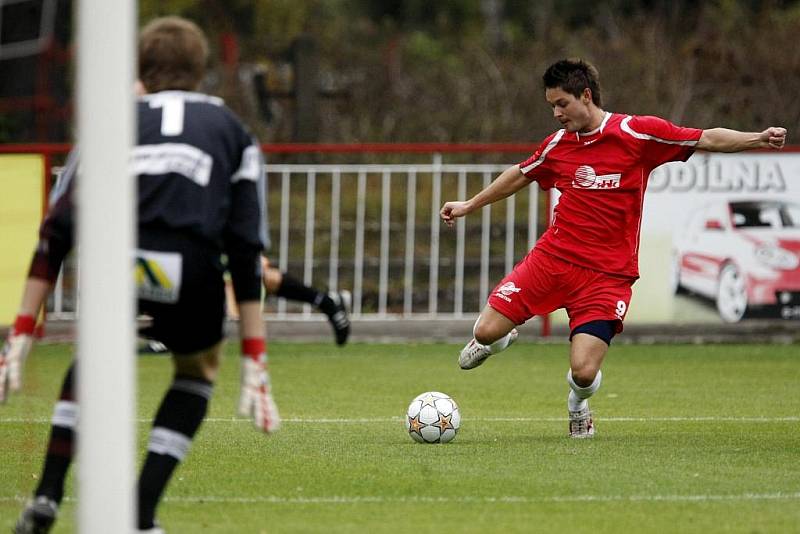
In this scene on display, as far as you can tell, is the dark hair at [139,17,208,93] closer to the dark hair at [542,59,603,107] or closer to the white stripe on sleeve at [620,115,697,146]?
the dark hair at [542,59,603,107]

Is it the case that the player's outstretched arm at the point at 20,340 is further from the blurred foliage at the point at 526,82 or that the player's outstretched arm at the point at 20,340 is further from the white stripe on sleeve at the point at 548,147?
the blurred foliage at the point at 526,82

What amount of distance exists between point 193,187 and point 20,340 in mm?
747

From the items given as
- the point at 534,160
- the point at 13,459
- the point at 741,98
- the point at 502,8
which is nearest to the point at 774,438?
the point at 534,160

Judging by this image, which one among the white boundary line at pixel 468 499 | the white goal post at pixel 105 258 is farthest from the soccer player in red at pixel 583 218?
the white goal post at pixel 105 258

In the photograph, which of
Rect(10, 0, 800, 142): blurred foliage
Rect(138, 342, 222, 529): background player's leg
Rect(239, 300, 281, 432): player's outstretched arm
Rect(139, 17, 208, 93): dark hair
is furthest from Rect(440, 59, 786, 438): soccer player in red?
Rect(10, 0, 800, 142): blurred foliage

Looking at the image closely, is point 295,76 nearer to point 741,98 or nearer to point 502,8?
point 741,98

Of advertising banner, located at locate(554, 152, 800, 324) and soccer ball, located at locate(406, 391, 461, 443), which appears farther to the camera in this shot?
advertising banner, located at locate(554, 152, 800, 324)

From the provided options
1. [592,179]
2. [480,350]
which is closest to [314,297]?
[480,350]

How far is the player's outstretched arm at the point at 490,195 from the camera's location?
8555mm

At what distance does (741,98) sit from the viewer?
19875 millimetres

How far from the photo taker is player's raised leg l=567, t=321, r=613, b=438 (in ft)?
26.2

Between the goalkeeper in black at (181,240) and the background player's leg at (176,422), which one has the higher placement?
the goalkeeper in black at (181,240)

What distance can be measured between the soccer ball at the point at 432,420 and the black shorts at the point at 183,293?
290cm

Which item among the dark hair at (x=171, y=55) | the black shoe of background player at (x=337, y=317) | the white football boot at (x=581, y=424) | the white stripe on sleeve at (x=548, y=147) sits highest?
the dark hair at (x=171, y=55)
